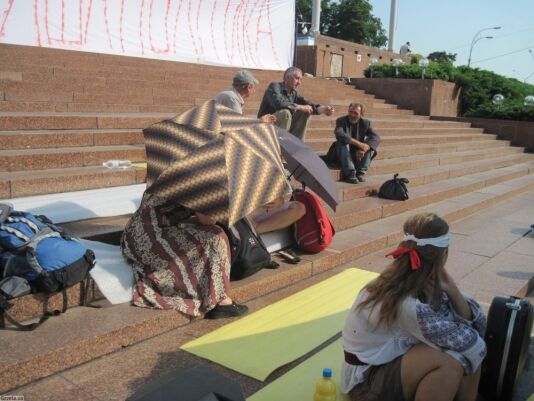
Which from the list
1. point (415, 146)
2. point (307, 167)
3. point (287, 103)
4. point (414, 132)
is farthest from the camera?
point (414, 132)

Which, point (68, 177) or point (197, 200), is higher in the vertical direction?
point (197, 200)

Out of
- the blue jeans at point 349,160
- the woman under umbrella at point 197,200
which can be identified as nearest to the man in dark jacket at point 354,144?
the blue jeans at point 349,160

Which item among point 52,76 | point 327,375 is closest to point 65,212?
point 327,375

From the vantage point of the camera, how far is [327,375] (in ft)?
8.14

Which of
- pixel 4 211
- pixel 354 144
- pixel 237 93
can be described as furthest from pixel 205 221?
pixel 354 144

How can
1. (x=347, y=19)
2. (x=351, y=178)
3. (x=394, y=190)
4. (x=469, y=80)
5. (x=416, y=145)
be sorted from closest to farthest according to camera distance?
(x=394, y=190)
(x=351, y=178)
(x=416, y=145)
(x=469, y=80)
(x=347, y=19)

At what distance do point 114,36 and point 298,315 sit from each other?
8955 mm

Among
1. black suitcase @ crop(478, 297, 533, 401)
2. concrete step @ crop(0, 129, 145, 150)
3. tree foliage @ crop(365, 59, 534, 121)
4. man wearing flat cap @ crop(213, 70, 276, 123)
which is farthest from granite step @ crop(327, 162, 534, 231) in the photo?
tree foliage @ crop(365, 59, 534, 121)

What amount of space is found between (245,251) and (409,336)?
1.75 m

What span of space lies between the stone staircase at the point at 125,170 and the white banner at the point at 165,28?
0.75 meters

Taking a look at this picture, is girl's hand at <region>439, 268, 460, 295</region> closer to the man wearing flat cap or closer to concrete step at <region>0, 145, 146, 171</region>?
the man wearing flat cap

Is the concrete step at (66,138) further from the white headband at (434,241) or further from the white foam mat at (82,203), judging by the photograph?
the white headband at (434,241)

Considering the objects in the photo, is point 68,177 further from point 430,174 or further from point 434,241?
point 430,174

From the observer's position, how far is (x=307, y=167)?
426 cm
